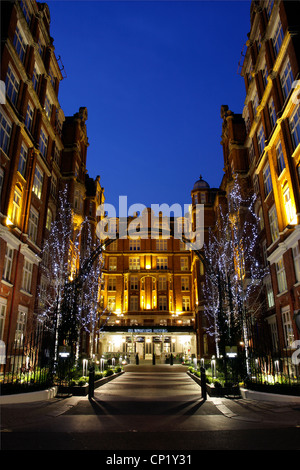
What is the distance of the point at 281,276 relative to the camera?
2550cm

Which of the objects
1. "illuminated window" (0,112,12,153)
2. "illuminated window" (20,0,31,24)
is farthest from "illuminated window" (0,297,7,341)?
"illuminated window" (20,0,31,24)

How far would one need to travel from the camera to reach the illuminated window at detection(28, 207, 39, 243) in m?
27.5

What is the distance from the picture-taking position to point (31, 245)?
26.0 metres

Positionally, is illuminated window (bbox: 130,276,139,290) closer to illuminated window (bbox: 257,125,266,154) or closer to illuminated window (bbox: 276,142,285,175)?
illuminated window (bbox: 257,125,266,154)

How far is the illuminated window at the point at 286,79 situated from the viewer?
76.5ft

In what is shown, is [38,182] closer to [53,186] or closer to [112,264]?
[53,186]

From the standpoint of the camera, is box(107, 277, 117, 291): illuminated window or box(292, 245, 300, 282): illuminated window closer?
box(292, 245, 300, 282): illuminated window

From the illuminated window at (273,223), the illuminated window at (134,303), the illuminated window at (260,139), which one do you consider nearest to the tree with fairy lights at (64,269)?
the illuminated window at (273,223)

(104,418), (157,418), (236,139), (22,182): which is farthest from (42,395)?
(236,139)

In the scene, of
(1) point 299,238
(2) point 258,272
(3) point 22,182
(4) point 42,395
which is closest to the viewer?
(4) point 42,395

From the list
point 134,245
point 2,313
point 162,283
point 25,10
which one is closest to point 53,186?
point 25,10

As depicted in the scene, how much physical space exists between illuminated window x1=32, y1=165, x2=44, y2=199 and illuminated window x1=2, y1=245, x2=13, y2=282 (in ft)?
22.7
